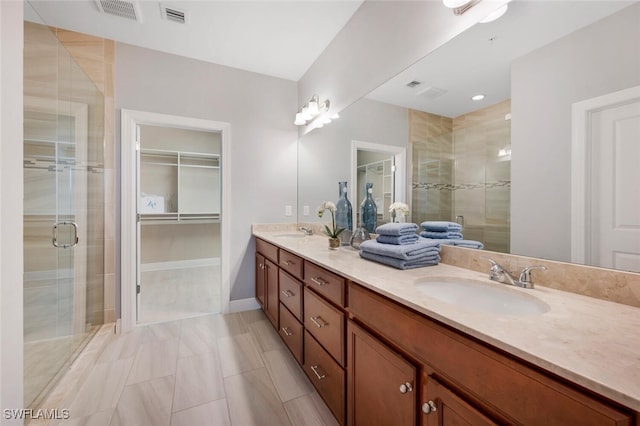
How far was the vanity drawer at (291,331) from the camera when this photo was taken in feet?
5.27

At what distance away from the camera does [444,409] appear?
69cm

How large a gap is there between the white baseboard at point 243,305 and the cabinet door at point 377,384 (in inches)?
73.8

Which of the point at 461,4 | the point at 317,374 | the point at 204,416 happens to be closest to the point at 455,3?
the point at 461,4

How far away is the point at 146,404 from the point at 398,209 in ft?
6.02

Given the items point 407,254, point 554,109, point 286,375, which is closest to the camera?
point 554,109

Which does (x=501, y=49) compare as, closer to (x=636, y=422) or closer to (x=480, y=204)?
(x=480, y=204)

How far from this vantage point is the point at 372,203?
187 cm

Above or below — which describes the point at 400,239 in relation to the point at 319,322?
above

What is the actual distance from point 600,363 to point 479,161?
931mm

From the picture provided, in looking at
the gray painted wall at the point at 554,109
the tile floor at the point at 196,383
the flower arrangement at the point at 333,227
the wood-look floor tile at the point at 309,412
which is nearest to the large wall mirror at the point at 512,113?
the gray painted wall at the point at 554,109

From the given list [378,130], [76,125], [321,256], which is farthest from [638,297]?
[76,125]

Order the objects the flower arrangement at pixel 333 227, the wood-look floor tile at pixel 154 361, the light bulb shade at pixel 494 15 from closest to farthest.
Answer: the light bulb shade at pixel 494 15
the wood-look floor tile at pixel 154 361
the flower arrangement at pixel 333 227

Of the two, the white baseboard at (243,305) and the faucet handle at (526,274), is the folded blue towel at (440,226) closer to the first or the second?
the faucet handle at (526,274)

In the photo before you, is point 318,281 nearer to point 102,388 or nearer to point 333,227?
point 333,227
